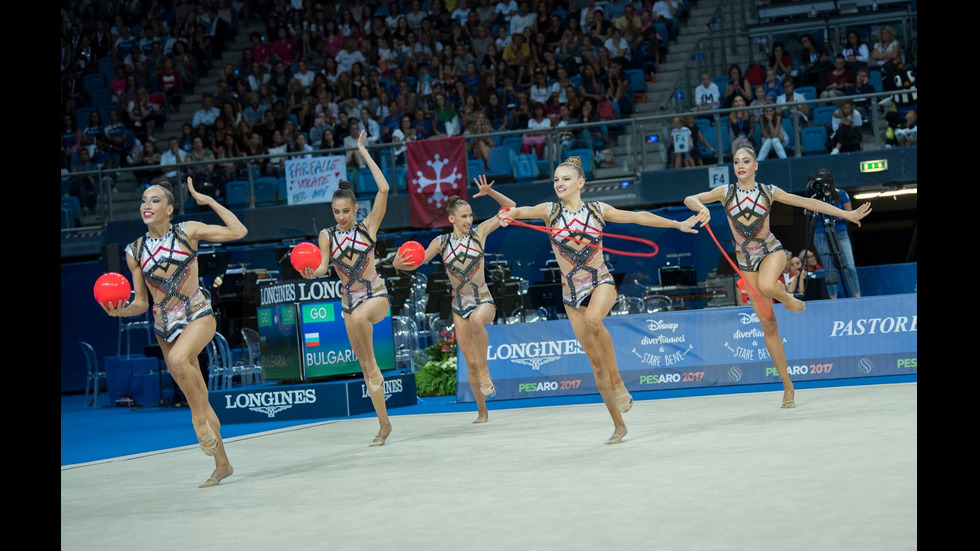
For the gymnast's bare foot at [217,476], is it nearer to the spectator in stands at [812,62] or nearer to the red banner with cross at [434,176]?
the red banner with cross at [434,176]

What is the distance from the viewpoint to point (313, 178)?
17.9 m

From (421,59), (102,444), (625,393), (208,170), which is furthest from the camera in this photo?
(421,59)

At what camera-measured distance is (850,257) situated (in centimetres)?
1454

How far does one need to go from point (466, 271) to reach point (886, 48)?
32.4 feet

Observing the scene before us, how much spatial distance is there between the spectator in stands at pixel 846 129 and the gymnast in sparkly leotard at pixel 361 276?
931 centimetres

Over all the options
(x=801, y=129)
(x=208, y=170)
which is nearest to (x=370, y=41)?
(x=208, y=170)

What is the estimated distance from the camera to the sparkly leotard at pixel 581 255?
8.07 meters

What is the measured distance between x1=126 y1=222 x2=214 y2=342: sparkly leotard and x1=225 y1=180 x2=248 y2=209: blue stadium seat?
1098 centimetres

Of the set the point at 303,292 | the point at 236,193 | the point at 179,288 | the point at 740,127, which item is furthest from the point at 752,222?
the point at 236,193

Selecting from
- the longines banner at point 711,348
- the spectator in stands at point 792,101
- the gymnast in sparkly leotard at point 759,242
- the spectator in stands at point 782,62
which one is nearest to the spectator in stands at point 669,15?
the spectator in stands at point 782,62

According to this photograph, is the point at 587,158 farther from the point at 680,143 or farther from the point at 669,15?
the point at 669,15
